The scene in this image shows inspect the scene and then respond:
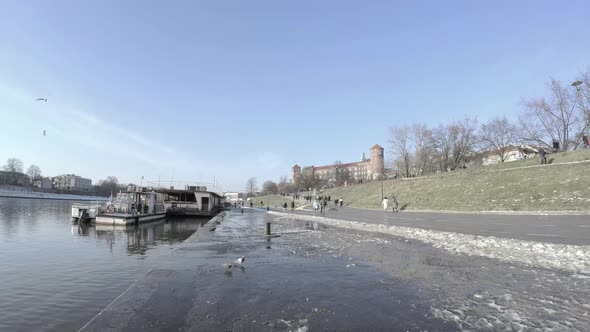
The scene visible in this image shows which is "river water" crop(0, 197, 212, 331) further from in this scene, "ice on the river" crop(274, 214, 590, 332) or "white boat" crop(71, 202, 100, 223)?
"white boat" crop(71, 202, 100, 223)

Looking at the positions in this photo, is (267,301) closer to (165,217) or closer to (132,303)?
(132,303)

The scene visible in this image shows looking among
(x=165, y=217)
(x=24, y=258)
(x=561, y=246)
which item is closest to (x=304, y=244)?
(x=561, y=246)

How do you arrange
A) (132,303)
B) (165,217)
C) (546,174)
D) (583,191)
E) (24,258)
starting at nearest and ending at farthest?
(132,303) < (24,258) < (583,191) < (546,174) < (165,217)

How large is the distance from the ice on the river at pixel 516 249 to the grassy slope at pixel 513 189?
15938 millimetres

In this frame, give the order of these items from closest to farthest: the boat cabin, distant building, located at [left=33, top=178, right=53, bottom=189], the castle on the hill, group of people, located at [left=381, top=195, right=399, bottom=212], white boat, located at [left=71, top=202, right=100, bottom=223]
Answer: white boat, located at [left=71, top=202, right=100, bottom=223], group of people, located at [left=381, top=195, right=399, bottom=212], the boat cabin, the castle on the hill, distant building, located at [left=33, top=178, right=53, bottom=189]

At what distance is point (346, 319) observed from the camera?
6430 millimetres

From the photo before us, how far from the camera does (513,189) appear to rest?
3409 centimetres

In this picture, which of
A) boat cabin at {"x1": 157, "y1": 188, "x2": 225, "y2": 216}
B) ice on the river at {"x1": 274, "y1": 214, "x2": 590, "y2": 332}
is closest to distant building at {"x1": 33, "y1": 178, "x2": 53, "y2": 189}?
boat cabin at {"x1": 157, "y1": 188, "x2": 225, "y2": 216}

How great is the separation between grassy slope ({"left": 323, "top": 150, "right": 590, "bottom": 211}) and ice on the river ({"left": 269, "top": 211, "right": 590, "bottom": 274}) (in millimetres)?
15938

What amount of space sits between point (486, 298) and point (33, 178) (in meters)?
203

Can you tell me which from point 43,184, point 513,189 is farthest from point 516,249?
point 43,184

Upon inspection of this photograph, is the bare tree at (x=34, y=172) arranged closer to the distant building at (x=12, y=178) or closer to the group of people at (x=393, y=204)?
the distant building at (x=12, y=178)

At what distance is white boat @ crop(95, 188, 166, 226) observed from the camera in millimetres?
31453

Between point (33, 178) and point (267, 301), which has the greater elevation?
point (33, 178)
